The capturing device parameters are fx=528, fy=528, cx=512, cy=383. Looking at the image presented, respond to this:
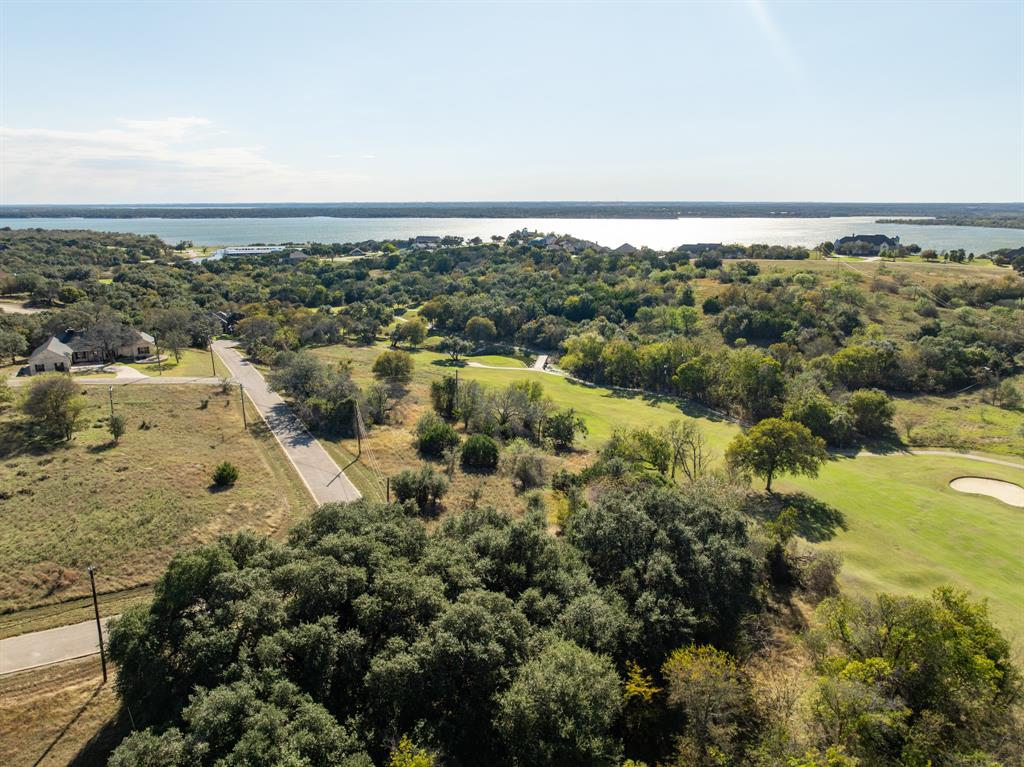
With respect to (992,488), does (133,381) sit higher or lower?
higher

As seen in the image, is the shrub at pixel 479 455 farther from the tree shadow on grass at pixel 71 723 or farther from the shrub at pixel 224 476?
the tree shadow on grass at pixel 71 723

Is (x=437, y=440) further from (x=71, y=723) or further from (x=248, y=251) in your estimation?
(x=248, y=251)

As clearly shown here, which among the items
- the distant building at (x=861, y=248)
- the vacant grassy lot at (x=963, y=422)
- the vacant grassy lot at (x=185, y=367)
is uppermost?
the distant building at (x=861, y=248)

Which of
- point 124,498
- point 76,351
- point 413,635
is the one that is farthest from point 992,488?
point 76,351

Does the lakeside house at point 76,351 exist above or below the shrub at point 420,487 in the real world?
above

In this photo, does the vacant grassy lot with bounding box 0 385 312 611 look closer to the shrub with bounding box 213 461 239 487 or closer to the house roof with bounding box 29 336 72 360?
the shrub with bounding box 213 461 239 487

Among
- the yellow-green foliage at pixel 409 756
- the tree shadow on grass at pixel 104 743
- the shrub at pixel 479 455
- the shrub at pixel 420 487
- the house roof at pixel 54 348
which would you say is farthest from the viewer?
the house roof at pixel 54 348

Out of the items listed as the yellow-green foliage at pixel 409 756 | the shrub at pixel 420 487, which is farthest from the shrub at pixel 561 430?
the yellow-green foliage at pixel 409 756

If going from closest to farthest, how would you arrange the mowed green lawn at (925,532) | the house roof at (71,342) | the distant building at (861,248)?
the mowed green lawn at (925,532) < the house roof at (71,342) < the distant building at (861,248)
